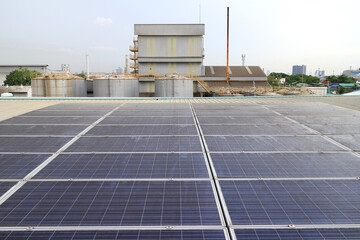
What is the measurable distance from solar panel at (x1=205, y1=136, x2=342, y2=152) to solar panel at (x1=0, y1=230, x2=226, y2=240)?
3.93 metres

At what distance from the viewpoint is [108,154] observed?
758 cm

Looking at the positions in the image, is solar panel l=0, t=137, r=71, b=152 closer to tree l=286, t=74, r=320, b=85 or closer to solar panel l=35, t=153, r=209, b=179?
solar panel l=35, t=153, r=209, b=179

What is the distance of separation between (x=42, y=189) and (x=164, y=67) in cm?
5055

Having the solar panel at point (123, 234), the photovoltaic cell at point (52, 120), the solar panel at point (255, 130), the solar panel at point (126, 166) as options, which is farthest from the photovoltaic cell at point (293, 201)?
the photovoltaic cell at point (52, 120)

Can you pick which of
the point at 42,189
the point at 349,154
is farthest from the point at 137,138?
the point at 349,154

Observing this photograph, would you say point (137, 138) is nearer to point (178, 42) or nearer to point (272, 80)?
point (178, 42)

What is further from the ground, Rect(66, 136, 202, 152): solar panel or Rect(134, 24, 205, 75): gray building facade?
Rect(134, 24, 205, 75): gray building facade

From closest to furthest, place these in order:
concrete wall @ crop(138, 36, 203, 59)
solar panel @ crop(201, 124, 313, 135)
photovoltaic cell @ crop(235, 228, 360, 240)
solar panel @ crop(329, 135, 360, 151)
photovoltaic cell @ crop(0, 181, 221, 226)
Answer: photovoltaic cell @ crop(235, 228, 360, 240), photovoltaic cell @ crop(0, 181, 221, 226), solar panel @ crop(329, 135, 360, 151), solar panel @ crop(201, 124, 313, 135), concrete wall @ crop(138, 36, 203, 59)

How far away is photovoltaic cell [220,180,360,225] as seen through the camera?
14.7ft

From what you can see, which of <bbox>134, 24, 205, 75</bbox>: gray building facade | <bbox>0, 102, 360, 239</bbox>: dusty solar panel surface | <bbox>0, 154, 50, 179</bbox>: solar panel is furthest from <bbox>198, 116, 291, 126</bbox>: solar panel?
<bbox>134, 24, 205, 75</bbox>: gray building facade

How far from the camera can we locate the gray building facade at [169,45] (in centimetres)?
5316

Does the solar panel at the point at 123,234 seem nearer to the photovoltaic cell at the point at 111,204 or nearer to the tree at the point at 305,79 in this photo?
the photovoltaic cell at the point at 111,204

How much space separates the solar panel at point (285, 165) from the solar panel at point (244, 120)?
14.0ft

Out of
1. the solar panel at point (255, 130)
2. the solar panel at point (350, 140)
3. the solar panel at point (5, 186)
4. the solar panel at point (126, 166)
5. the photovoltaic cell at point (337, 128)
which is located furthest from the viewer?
the photovoltaic cell at point (337, 128)
